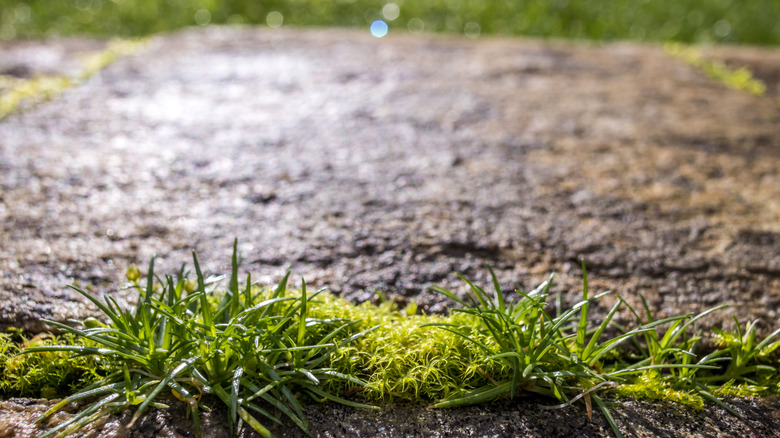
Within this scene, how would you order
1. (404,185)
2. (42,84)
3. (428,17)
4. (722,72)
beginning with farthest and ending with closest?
(428,17) → (722,72) → (42,84) → (404,185)

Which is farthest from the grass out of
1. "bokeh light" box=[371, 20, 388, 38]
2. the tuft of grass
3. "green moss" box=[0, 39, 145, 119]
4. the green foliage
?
"bokeh light" box=[371, 20, 388, 38]

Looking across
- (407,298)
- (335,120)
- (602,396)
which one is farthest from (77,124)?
(602,396)

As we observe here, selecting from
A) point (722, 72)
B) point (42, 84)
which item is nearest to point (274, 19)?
point (42, 84)

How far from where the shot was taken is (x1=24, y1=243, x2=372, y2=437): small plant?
1451mm

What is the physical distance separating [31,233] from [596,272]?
6.68ft

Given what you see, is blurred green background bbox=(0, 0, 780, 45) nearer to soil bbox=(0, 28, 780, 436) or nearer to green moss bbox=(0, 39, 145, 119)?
green moss bbox=(0, 39, 145, 119)

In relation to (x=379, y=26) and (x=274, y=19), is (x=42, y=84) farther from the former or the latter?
(x=379, y=26)

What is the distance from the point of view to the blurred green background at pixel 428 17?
6223 mm

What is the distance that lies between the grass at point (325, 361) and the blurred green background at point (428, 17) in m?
4.96

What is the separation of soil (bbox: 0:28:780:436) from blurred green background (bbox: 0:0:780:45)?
201cm

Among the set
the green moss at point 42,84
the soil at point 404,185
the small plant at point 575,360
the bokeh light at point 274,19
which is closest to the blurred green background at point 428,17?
the bokeh light at point 274,19

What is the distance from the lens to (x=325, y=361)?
1613 mm

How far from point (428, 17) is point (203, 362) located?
19.1ft

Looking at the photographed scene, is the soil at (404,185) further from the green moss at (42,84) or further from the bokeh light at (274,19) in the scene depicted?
the bokeh light at (274,19)
